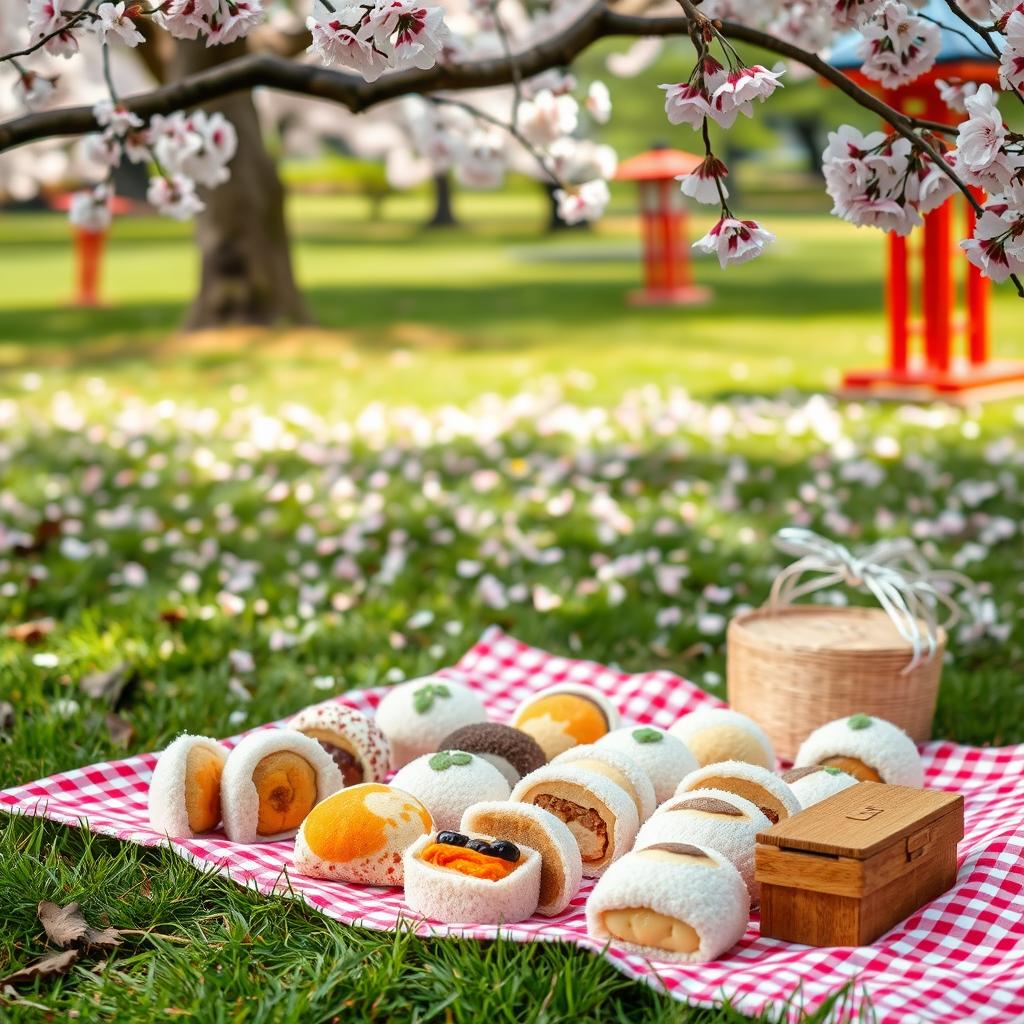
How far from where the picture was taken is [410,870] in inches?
93.4

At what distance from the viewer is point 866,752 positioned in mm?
2914

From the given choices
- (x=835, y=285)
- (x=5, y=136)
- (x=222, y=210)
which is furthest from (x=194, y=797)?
(x=835, y=285)

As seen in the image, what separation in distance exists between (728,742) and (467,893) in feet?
2.79

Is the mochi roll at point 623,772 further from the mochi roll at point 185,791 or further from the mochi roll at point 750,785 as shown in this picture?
the mochi roll at point 185,791

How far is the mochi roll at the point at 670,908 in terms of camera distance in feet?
7.21

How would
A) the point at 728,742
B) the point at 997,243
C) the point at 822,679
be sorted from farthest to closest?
the point at 822,679
the point at 728,742
the point at 997,243

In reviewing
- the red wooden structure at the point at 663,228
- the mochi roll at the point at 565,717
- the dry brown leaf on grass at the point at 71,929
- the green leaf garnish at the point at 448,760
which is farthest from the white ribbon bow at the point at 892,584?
the red wooden structure at the point at 663,228

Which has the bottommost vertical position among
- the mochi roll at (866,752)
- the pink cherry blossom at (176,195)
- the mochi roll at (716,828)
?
the mochi roll at (866,752)

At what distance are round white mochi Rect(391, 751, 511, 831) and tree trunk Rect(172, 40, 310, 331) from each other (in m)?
8.19

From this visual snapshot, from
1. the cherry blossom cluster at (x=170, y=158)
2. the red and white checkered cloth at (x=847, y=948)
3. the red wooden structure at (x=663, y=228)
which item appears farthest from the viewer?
the red wooden structure at (x=663, y=228)

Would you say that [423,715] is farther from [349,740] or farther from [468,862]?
[468,862]

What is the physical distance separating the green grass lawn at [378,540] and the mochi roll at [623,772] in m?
0.52

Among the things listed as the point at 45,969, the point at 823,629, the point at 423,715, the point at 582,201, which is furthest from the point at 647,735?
the point at 582,201

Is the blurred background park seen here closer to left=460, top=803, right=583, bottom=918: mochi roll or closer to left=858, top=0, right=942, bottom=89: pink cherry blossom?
left=460, top=803, right=583, bottom=918: mochi roll
